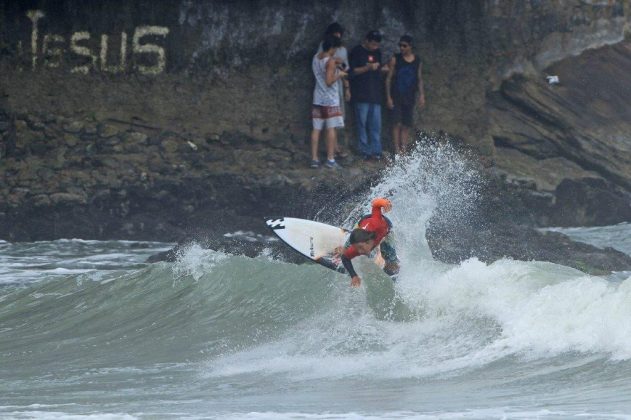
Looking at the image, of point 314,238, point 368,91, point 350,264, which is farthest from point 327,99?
point 350,264

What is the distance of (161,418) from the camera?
500 inches

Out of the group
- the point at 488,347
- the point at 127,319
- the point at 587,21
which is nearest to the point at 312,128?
the point at 587,21

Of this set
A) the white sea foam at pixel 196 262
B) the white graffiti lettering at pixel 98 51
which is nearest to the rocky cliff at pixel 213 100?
the white graffiti lettering at pixel 98 51

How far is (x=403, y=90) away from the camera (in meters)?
21.8

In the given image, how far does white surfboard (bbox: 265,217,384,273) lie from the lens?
1728cm

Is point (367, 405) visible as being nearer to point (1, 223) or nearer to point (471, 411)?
point (471, 411)

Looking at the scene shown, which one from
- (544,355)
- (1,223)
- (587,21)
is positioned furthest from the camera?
(587,21)

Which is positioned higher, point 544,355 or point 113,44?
point 113,44

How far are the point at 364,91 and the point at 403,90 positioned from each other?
59 centimetres

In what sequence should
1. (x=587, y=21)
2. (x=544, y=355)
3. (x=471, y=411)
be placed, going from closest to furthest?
(x=471, y=411) < (x=544, y=355) < (x=587, y=21)

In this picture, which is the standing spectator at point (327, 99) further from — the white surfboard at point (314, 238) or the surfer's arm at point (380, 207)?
the surfer's arm at point (380, 207)

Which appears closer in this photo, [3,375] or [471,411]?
[471,411]

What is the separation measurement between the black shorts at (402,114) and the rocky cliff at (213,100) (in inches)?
13.5

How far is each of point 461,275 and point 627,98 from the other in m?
7.47
